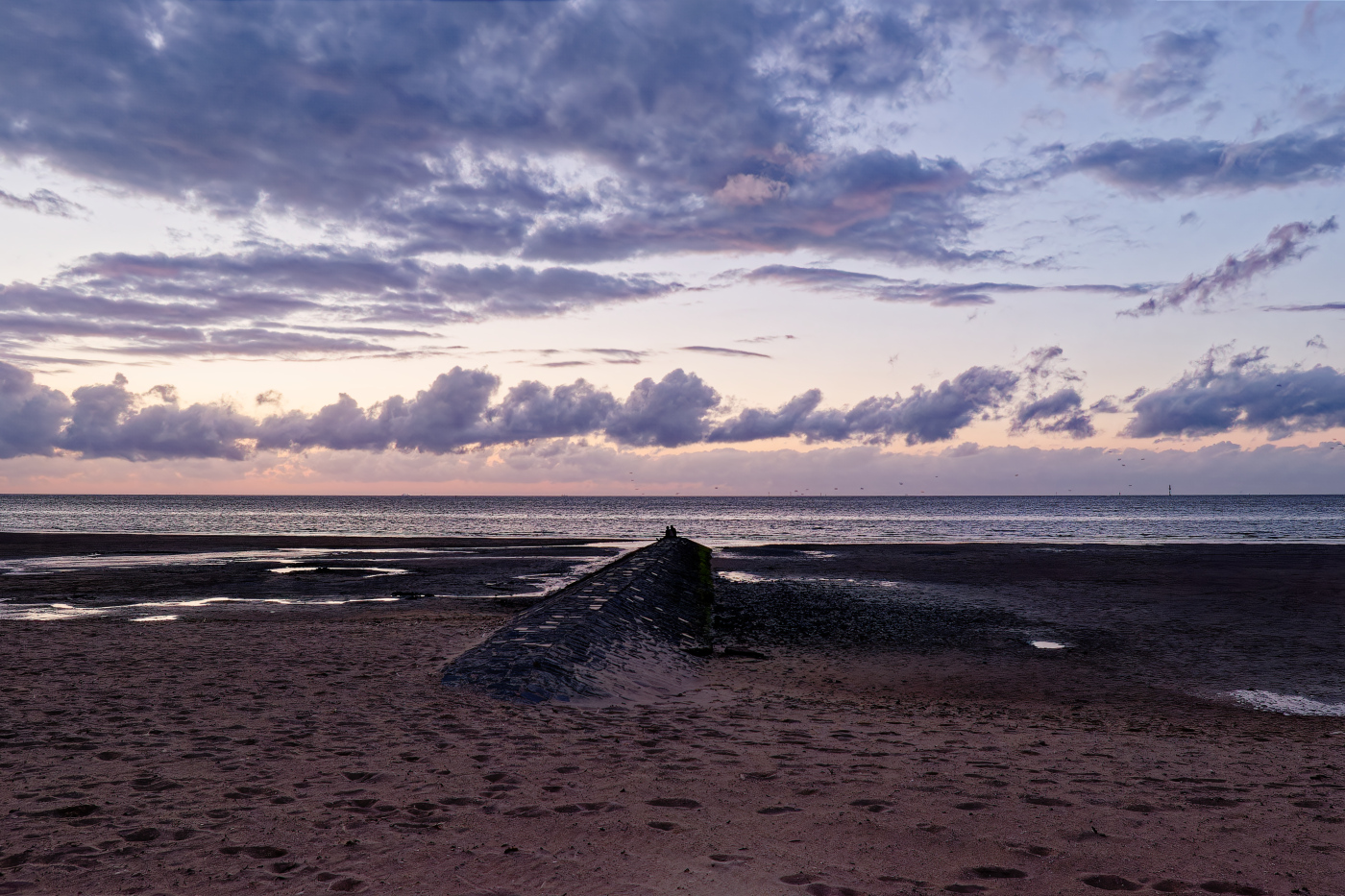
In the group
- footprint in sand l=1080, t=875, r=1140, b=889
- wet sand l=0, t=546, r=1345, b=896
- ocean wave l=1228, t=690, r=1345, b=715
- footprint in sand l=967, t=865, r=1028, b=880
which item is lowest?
ocean wave l=1228, t=690, r=1345, b=715

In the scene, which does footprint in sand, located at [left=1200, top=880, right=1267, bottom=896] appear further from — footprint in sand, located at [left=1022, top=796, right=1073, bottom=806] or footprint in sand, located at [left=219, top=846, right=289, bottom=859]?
footprint in sand, located at [left=219, top=846, right=289, bottom=859]

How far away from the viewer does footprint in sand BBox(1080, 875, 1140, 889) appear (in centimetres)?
525

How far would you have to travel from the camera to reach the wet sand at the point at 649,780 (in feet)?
17.9

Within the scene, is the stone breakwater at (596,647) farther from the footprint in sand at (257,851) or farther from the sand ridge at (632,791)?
the footprint in sand at (257,851)

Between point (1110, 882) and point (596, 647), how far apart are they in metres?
9.28

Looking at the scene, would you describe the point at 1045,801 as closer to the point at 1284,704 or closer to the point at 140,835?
the point at 1284,704

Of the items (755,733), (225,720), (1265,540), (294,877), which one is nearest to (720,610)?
(755,733)

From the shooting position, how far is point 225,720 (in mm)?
9195

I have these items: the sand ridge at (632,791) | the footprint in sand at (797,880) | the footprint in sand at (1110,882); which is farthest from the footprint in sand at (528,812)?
the footprint in sand at (1110,882)

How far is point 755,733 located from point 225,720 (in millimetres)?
6355

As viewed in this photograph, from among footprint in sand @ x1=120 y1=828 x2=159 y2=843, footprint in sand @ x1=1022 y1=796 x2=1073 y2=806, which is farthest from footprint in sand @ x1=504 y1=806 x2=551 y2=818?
footprint in sand @ x1=1022 y1=796 x2=1073 y2=806

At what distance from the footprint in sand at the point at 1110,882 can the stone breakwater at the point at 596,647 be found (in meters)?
6.85

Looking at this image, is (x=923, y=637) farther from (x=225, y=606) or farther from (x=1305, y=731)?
(x=225, y=606)

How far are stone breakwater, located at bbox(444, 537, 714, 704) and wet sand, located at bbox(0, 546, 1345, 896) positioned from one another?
61 cm
